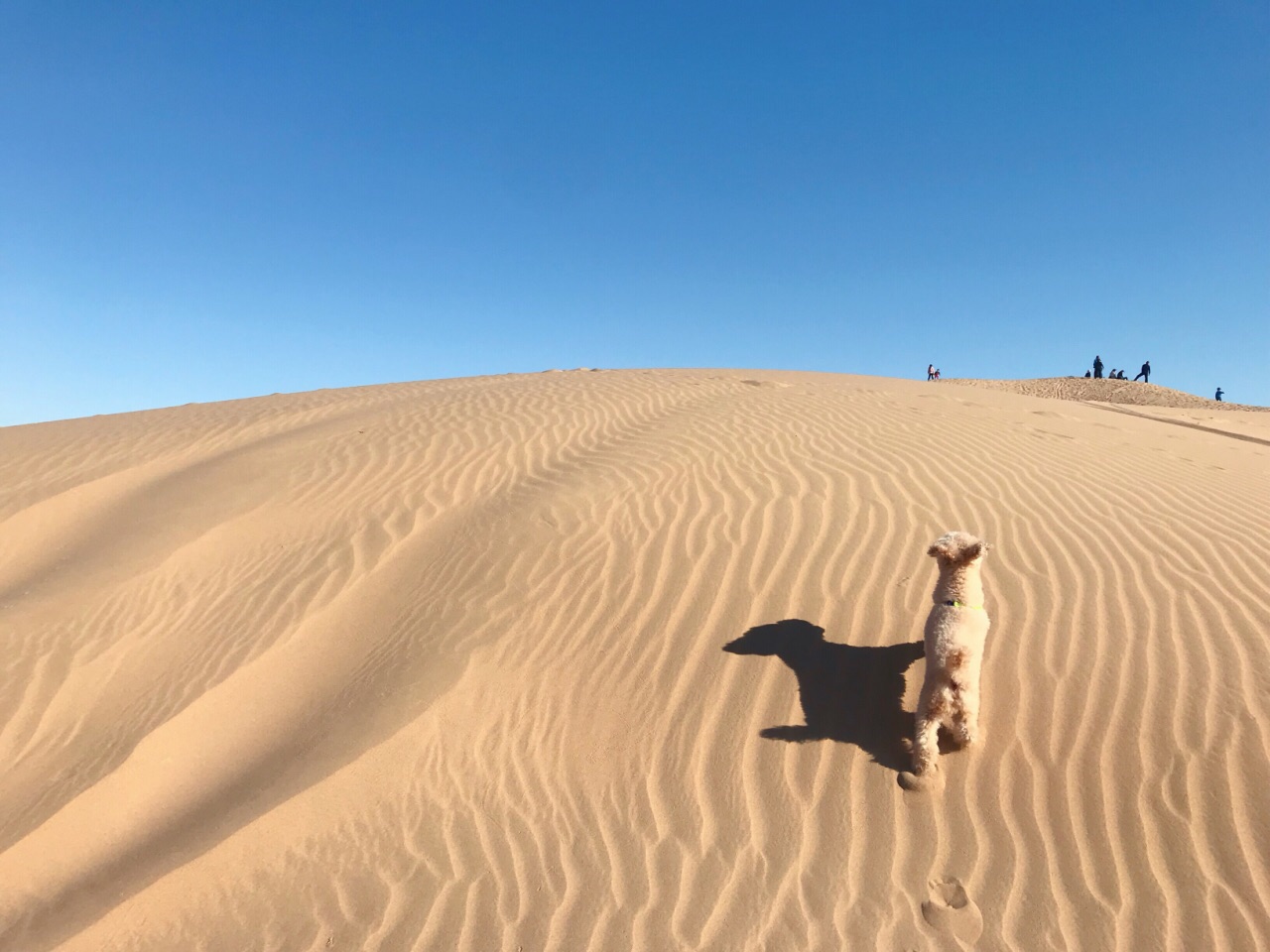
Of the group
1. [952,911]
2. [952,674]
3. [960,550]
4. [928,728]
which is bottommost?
[952,911]

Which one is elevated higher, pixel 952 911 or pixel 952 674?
pixel 952 674

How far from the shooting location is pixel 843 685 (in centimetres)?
412

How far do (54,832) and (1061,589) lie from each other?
591 cm

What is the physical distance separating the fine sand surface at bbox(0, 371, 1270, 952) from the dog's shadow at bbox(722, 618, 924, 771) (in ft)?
0.06

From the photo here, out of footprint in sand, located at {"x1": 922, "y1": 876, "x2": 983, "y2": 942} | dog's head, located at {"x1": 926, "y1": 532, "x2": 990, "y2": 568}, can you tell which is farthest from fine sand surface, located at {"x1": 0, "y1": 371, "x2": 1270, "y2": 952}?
dog's head, located at {"x1": 926, "y1": 532, "x2": 990, "y2": 568}

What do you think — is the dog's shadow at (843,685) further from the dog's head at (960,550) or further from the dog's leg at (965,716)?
the dog's head at (960,550)

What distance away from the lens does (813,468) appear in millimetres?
7105

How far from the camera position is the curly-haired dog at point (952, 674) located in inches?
136

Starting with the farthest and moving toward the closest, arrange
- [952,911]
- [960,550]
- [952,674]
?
[960,550] < [952,674] < [952,911]

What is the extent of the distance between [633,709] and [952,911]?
6.05ft

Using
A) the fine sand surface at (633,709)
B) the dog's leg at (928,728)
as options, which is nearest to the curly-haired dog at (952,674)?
the dog's leg at (928,728)

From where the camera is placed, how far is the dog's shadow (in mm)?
3805

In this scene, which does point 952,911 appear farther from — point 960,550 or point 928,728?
point 960,550

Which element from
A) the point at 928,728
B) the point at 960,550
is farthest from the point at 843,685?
the point at 960,550
